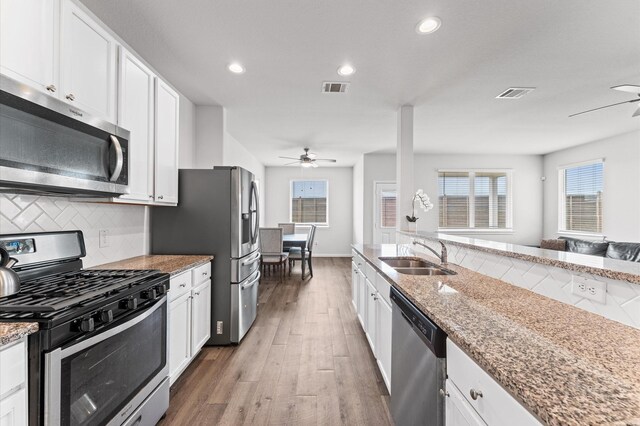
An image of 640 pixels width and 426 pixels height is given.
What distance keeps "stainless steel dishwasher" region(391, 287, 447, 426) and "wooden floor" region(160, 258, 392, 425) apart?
494mm

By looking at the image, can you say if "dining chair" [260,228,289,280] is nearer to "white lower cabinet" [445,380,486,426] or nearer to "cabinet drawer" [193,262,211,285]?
"cabinet drawer" [193,262,211,285]

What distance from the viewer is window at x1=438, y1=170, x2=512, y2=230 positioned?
6.96m

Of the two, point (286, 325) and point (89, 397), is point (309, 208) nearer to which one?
point (286, 325)

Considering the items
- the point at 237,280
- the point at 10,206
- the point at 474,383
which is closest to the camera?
the point at 474,383

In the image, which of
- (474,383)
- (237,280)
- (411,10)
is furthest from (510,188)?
(474,383)

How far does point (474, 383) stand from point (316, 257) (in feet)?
23.9

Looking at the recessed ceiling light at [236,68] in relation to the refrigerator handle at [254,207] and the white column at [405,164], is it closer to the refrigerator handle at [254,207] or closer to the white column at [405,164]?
the refrigerator handle at [254,207]

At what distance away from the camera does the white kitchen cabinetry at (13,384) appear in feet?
2.91

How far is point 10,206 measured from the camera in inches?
59.4

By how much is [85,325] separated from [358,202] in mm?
6621

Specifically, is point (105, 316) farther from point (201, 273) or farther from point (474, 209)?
point (474, 209)

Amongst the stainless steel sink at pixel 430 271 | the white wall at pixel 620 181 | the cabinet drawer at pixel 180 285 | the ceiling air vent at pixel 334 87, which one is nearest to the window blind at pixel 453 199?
the white wall at pixel 620 181

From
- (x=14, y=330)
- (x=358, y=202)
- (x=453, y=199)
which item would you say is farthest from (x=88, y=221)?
(x=453, y=199)

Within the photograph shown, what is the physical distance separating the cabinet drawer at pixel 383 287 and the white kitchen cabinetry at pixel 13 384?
1.68 metres
